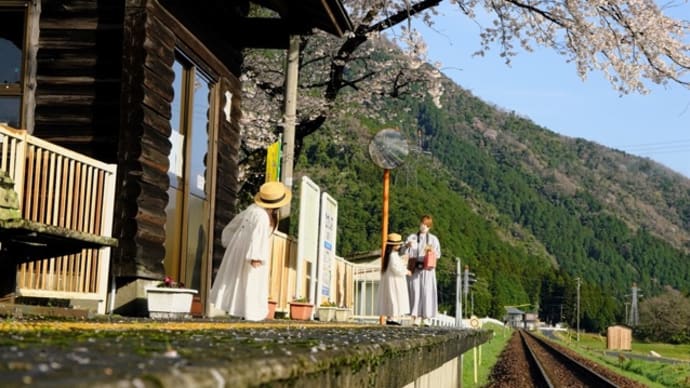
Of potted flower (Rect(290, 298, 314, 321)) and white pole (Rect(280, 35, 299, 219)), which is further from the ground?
white pole (Rect(280, 35, 299, 219))

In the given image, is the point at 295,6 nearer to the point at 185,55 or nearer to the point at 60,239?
the point at 185,55

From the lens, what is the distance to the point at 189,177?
1267cm

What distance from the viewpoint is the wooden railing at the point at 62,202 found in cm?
855

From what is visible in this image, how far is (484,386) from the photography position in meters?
19.1

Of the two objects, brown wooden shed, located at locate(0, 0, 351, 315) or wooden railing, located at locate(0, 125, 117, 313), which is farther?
brown wooden shed, located at locate(0, 0, 351, 315)

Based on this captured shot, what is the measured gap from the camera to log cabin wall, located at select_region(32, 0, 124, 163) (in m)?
10.6

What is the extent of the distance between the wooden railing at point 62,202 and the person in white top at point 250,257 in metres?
1.75

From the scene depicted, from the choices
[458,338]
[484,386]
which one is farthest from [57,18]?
[484,386]

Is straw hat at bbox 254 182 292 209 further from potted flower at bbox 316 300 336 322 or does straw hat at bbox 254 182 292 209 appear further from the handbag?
the handbag

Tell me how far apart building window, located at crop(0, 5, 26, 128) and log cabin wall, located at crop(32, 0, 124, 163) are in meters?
0.16

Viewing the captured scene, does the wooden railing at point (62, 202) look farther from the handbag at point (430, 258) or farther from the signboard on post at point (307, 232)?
the handbag at point (430, 258)

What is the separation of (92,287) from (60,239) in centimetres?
252

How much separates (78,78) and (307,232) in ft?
19.3

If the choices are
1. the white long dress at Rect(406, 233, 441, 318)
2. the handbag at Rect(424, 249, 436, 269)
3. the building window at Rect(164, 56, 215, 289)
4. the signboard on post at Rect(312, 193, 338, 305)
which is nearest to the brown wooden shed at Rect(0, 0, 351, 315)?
the building window at Rect(164, 56, 215, 289)
